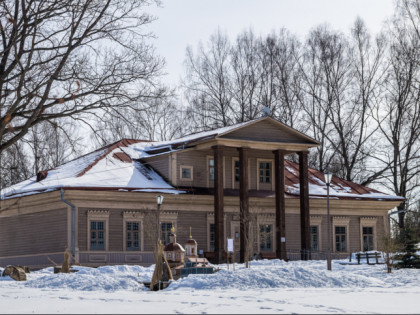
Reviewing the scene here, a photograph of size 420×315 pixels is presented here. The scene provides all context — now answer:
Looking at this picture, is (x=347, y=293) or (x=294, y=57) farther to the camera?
(x=294, y=57)

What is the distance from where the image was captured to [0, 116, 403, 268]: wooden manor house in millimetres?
36781

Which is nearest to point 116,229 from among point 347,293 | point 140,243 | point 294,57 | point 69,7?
point 140,243

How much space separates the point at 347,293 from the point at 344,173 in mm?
36861

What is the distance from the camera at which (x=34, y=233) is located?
3847cm

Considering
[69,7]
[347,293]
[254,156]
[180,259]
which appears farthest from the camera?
[254,156]

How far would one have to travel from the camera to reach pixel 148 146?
4422 centimetres

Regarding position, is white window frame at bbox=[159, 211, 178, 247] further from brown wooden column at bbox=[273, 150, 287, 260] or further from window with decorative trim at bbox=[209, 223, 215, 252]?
brown wooden column at bbox=[273, 150, 287, 260]

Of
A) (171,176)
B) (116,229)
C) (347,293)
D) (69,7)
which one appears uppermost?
(69,7)

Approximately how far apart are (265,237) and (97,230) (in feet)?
32.0

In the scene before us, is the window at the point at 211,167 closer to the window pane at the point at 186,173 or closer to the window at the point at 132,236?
the window pane at the point at 186,173

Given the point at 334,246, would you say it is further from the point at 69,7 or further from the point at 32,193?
the point at 69,7

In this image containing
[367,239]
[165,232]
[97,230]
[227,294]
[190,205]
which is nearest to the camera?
[227,294]

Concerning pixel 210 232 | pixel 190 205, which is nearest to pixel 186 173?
pixel 190 205

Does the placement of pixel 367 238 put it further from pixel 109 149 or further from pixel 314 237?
pixel 109 149
